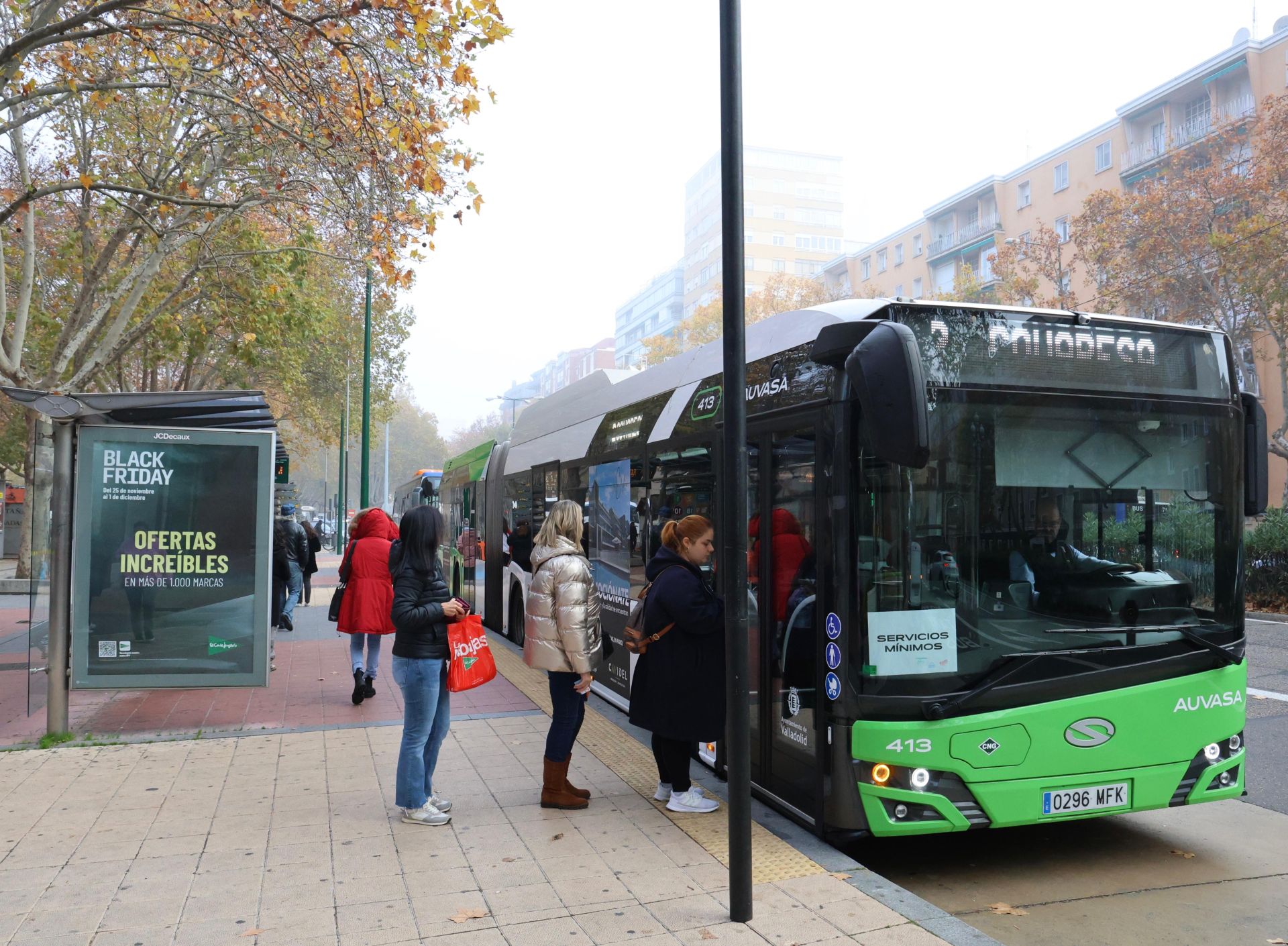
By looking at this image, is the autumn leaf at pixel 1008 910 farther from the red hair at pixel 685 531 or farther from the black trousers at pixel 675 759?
the red hair at pixel 685 531

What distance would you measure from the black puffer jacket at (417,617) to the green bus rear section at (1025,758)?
219 cm

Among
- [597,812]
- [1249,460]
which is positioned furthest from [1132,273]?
[597,812]

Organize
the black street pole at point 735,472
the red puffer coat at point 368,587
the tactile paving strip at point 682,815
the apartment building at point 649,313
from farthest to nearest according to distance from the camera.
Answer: the apartment building at point 649,313 → the red puffer coat at point 368,587 → the tactile paving strip at point 682,815 → the black street pole at point 735,472

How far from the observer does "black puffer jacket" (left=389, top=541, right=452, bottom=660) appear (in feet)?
17.4

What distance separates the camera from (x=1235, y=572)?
5.20m

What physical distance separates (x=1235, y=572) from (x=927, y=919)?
98.5 inches

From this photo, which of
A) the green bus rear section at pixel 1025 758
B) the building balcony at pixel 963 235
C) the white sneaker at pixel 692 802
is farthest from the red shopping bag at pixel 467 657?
the building balcony at pixel 963 235

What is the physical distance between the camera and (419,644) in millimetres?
5340

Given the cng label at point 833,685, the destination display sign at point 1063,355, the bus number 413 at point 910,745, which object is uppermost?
the destination display sign at point 1063,355

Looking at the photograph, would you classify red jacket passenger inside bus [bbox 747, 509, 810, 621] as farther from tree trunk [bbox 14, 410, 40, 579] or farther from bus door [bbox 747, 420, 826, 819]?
tree trunk [bbox 14, 410, 40, 579]

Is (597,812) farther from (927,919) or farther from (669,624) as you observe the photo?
(927,919)

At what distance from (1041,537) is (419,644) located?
315 cm

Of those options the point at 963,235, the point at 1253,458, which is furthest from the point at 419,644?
the point at 963,235

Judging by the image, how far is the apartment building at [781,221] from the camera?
316 ft
